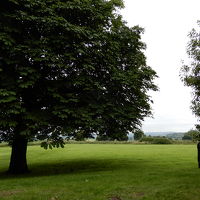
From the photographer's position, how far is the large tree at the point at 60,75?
21.7 metres

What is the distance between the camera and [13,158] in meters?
26.0

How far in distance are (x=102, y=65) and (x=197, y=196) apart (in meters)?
13.8

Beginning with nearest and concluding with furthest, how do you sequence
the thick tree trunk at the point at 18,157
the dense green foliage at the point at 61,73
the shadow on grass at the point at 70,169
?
the dense green foliage at the point at 61,73 < the shadow on grass at the point at 70,169 < the thick tree trunk at the point at 18,157

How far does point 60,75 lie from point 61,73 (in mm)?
172

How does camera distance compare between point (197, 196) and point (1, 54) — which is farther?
point (1, 54)

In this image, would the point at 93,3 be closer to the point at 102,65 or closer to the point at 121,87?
the point at 102,65

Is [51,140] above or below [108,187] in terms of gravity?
above

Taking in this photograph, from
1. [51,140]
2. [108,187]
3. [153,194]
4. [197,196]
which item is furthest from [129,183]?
[51,140]

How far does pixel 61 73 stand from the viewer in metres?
24.2

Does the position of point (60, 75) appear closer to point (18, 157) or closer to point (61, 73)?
point (61, 73)

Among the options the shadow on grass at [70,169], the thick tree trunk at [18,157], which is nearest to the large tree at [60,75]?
the thick tree trunk at [18,157]

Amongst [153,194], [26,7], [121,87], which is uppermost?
[26,7]

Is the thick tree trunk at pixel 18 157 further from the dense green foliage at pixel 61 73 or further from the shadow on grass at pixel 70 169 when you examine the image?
the dense green foliage at pixel 61 73

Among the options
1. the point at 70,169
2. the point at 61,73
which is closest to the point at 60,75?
the point at 61,73
